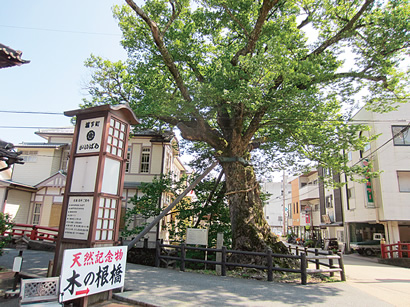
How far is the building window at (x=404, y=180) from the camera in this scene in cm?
2070

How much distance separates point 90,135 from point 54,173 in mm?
14616

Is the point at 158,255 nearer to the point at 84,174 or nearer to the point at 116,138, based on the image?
the point at 84,174

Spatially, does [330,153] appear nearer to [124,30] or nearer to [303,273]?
[303,273]

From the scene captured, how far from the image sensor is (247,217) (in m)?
11.7

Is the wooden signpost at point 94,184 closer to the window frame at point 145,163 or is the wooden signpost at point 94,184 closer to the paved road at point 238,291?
the paved road at point 238,291

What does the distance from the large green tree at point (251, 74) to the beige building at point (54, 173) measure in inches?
233

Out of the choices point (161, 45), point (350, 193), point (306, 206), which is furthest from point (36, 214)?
point (306, 206)

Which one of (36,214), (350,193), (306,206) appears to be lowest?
(36,214)

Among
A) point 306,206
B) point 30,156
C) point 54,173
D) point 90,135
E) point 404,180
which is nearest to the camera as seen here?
point 90,135

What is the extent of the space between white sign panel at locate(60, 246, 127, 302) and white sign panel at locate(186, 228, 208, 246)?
16.6ft

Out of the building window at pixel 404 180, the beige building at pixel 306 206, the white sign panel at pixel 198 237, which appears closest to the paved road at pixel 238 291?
the white sign panel at pixel 198 237

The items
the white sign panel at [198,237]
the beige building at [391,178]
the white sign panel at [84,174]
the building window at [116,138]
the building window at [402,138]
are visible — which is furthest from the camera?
the building window at [402,138]

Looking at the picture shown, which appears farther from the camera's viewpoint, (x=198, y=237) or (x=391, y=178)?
(x=391, y=178)

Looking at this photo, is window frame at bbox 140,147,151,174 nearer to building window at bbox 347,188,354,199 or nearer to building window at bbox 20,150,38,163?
building window at bbox 20,150,38,163
